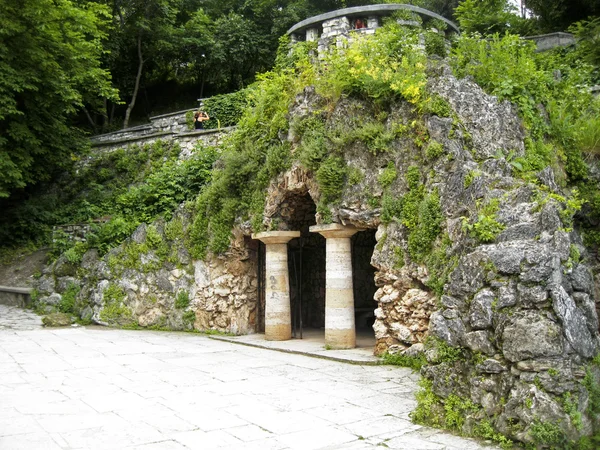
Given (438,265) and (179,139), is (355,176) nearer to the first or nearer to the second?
(438,265)

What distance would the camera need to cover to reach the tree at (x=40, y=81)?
15938 millimetres

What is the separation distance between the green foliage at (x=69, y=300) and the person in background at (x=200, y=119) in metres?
7.69

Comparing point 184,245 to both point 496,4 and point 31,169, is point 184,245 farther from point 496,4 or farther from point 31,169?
point 496,4

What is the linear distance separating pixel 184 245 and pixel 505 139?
311 inches

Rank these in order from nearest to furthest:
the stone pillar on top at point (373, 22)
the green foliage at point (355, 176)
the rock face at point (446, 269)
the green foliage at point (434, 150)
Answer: the rock face at point (446, 269), the green foliage at point (434, 150), the green foliage at point (355, 176), the stone pillar on top at point (373, 22)

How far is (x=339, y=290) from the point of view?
10.6 metres

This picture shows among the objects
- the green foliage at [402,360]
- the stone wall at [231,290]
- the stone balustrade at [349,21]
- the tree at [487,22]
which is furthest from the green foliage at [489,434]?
the tree at [487,22]

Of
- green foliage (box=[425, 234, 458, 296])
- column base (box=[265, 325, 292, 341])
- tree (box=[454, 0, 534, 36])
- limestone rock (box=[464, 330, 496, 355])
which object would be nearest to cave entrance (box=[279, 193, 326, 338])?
column base (box=[265, 325, 292, 341])

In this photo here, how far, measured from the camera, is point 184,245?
1370 cm

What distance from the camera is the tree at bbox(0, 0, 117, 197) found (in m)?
15.9

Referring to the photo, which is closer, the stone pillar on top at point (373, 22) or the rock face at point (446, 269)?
the rock face at point (446, 269)

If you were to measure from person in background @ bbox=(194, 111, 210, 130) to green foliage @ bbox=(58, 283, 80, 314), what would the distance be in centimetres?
769

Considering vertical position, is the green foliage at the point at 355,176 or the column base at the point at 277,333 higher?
the green foliage at the point at 355,176

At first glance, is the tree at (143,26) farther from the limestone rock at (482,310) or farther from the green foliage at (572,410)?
the green foliage at (572,410)
